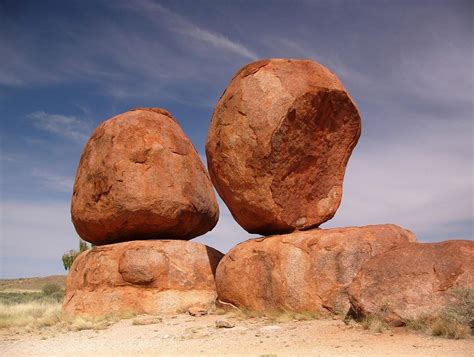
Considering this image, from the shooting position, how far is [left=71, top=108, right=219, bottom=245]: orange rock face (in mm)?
11672

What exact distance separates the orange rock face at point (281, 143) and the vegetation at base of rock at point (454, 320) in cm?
358

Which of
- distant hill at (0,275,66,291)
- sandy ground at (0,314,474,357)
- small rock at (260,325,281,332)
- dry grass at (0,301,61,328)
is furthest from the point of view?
distant hill at (0,275,66,291)

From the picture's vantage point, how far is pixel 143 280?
11.0 metres

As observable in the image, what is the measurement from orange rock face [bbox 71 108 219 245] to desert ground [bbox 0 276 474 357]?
2.34m

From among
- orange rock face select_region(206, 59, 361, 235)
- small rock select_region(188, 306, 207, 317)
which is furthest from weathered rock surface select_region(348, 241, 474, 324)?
small rock select_region(188, 306, 207, 317)

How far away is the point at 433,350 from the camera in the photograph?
604cm

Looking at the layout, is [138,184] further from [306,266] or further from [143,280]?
[306,266]

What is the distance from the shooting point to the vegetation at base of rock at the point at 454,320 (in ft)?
21.5

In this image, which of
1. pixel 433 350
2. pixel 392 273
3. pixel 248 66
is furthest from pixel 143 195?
pixel 433 350

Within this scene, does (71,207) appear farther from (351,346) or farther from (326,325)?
(351,346)

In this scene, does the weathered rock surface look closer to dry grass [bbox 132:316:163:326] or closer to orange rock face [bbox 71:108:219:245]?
dry grass [bbox 132:316:163:326]

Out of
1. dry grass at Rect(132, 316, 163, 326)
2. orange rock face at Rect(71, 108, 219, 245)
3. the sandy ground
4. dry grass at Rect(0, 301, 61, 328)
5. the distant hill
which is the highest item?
orange rock face at Rect(71, 108, 219, 245)

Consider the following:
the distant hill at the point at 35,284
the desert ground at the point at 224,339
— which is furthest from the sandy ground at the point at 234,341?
the distant hill at the point at 35,284

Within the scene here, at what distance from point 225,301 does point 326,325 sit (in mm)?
2803
